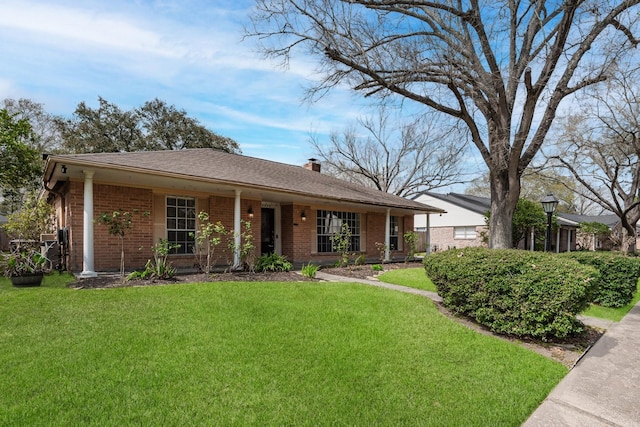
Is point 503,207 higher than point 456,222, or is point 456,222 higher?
point 503,207

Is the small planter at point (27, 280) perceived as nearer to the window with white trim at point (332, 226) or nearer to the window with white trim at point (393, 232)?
the window with white trim at point (332, 226)

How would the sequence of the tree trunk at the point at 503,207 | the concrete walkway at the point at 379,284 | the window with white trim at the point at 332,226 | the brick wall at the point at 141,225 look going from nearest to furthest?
the concrete walkway at the point at 379,284, the brick wall at the point at 141,225, the tree trunk at the point at 503,207, the window with white trim at the point at 332,226

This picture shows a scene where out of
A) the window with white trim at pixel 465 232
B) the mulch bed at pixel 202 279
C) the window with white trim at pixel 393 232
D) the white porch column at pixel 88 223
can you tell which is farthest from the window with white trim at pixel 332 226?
the window with white trim at pixel 465 232

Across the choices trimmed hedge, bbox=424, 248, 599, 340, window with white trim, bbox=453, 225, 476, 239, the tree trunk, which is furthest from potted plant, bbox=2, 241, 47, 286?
window with white trim, bbox=453, 225, 476, 239

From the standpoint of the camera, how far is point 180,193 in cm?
1035

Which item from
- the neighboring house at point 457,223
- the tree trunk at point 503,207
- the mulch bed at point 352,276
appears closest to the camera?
the mulch bed at point 352,276

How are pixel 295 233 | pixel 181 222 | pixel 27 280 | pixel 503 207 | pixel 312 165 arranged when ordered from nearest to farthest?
1. pixel 27 280
2. pixel 503 207
3. pixel 181 222
4. pixel 295 233
5. pixel 312 165

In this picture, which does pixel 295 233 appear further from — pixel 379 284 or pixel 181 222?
pixel 379 284

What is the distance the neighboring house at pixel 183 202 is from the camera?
8.16 m

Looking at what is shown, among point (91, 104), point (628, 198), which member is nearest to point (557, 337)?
point (628, 198)

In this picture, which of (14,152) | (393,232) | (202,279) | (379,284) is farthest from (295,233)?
(14,152)

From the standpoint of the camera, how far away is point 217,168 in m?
10.5

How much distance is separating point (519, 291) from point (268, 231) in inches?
380

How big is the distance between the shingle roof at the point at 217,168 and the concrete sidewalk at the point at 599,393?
26.0ft
